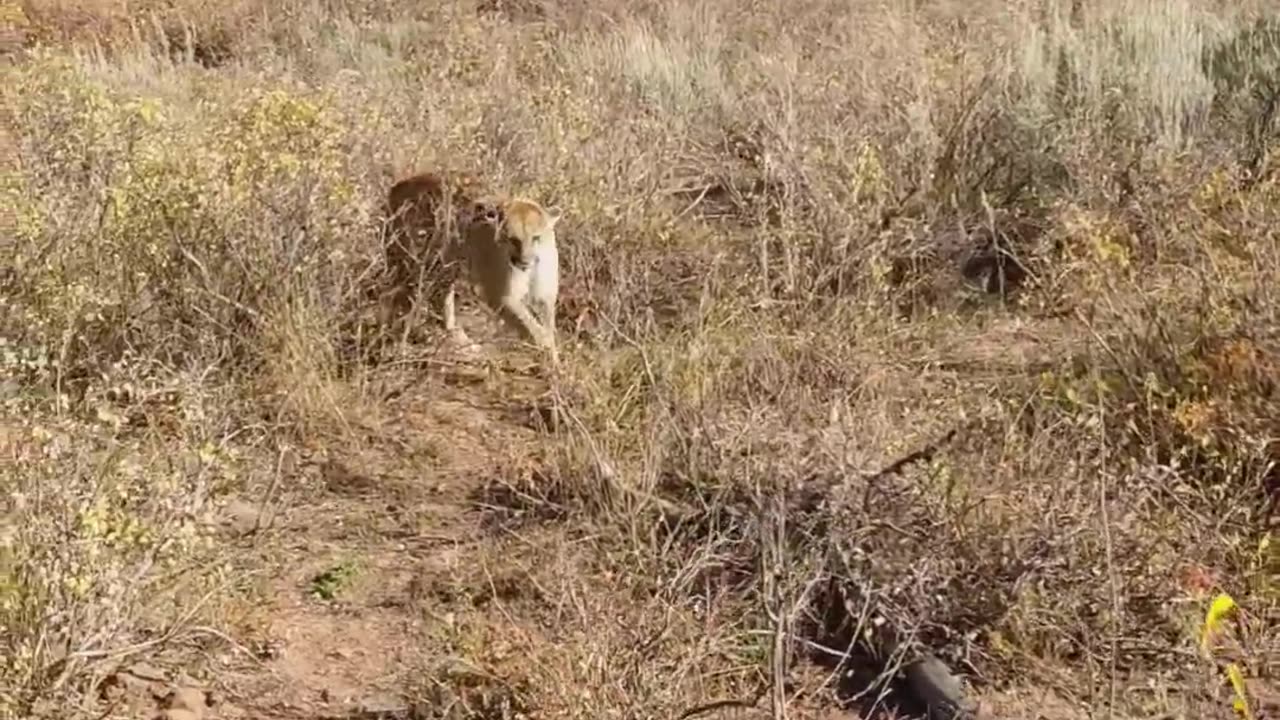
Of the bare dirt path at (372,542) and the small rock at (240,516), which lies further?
the small rock at (240,516)

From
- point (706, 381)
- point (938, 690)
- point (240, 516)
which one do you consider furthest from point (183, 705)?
point (706, 381)

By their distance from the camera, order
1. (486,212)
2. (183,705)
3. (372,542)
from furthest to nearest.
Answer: (486,212)
(372,542)
(183,705)

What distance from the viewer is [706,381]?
5.29 m

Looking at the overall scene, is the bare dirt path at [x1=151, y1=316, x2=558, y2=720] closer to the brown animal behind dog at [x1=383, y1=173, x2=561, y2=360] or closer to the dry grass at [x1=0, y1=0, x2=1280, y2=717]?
the dry grass at [x1=0, y1=0, x2=1280, y2=717]

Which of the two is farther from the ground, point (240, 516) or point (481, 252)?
point (481, 252)

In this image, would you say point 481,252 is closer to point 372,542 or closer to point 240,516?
point 372,542

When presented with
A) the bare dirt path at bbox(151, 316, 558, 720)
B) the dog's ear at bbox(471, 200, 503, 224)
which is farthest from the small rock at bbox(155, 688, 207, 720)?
the dog's ear at bbox(471, 200, 503, 224)

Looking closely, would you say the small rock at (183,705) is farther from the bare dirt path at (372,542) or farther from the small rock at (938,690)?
the small rock at (938,690)

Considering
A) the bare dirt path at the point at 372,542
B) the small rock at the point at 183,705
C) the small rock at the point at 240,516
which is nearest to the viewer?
the small rock at the point at 183,705

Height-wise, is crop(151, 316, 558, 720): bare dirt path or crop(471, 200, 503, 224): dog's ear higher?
crop(471, 200, 503, 224): dog's ear

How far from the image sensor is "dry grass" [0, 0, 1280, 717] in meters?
3.93

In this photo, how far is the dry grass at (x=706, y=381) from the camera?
3.93 m

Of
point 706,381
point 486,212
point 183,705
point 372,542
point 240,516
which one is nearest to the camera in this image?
point 183,705

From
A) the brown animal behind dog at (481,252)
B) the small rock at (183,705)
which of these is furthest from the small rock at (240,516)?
the brown animal behind dog at (481,252)
